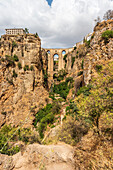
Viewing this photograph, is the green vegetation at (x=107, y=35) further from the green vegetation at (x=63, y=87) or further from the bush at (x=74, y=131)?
the green vegetation at (x=63, y=87)

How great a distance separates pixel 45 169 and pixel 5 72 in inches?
1119

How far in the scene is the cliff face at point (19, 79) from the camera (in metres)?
26.7

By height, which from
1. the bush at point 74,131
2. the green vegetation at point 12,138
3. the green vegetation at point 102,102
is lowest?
the green vegetation at point 12,138

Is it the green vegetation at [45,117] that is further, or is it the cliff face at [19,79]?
the cliff face at [19,79]

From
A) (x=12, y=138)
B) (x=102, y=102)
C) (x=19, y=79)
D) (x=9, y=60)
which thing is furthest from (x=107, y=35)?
(x=12, y=138)

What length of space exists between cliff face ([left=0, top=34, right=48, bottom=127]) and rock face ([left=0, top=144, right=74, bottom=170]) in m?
20.6

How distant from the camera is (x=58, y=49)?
47562 millimetres

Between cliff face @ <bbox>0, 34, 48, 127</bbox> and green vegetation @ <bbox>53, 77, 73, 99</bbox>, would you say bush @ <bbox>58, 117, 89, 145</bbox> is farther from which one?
green vegetation @ <bbox>53, 77, 73, 99</bbox>

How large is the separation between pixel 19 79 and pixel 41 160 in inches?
1080

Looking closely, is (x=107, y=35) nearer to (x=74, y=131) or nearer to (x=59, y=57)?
(x=74, y=131)

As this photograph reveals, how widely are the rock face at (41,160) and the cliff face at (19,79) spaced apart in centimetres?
2056

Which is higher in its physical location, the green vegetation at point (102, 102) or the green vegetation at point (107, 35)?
the green vegetation at point (107, 35)

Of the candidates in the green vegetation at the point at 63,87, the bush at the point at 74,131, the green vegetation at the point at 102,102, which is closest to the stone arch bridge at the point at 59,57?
the green vegetation at the point at 63,87

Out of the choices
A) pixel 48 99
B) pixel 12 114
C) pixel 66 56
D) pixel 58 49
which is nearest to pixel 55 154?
pixel 12 114
